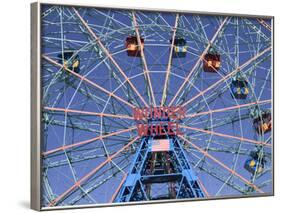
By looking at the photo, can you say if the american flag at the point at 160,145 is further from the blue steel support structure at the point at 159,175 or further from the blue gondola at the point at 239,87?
the blue gondola at the point at 239,87

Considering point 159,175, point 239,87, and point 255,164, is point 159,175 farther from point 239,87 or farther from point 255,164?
point 239,87

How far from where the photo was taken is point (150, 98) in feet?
35.6

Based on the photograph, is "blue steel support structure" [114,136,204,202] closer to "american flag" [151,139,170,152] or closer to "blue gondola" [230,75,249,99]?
"american flag" [151,139,170,152]

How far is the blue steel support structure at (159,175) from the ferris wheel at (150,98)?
14 mm

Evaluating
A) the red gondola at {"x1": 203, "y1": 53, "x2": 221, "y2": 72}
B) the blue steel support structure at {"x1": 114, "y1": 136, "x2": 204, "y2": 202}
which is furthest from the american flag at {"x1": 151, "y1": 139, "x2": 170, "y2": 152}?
the red gondola at {"x1": 203, "y1": 53, "x2": 221, "y2": 72}

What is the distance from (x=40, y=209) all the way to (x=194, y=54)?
256 centimetres

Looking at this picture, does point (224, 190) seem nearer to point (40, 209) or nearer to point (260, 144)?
point (260, 144)

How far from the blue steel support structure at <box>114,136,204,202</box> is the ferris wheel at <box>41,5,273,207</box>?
0.05 feet

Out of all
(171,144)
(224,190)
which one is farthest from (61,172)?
(224,190)

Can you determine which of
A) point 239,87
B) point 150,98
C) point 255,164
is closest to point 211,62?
point 239,87

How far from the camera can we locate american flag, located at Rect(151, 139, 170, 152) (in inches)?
428

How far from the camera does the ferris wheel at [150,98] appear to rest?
405 inches

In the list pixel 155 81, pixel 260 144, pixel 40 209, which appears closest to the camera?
pixel 40 209

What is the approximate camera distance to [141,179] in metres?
10.8
